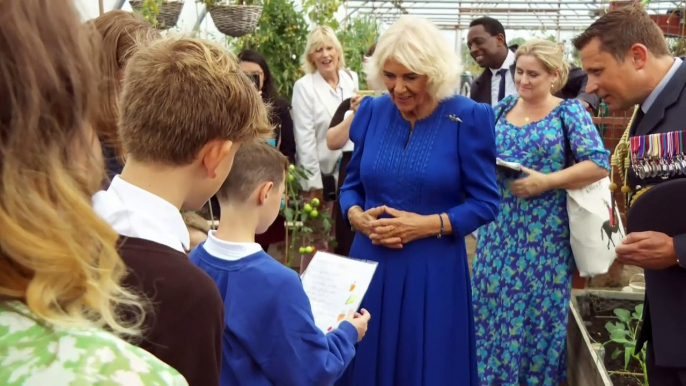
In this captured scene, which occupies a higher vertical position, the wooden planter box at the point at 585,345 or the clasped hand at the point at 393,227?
the clasped hand at the point at 393,227

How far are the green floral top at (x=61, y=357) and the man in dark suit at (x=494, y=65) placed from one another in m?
4.52

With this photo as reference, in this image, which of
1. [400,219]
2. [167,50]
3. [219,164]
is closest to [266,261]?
[219,164]

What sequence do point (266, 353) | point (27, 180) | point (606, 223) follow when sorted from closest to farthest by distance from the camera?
point (27, 180), point (266, 353), point (606, 223)

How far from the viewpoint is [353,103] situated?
402 cm

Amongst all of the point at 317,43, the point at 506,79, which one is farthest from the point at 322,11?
the point at 506,79

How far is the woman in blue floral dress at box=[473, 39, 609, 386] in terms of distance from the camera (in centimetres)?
343

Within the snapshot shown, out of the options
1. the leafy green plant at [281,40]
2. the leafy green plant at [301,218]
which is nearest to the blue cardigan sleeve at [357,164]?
the leafy green plant at [301,218]

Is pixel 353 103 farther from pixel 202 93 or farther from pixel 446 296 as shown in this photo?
pixel 202 93

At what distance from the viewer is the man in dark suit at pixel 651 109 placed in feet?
7.06

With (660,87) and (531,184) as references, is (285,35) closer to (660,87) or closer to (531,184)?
(531,184)

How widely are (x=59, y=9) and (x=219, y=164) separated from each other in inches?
25.0

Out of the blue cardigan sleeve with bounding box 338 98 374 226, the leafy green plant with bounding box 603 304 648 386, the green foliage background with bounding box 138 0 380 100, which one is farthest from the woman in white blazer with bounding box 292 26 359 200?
the leafy green plant with bounding box 603 304 648 386

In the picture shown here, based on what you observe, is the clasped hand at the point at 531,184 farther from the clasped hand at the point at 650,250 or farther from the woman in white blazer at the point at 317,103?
the woman in white blazer at the point at 317,103

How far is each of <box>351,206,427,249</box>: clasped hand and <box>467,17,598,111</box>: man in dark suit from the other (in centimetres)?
257
